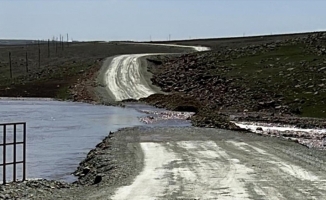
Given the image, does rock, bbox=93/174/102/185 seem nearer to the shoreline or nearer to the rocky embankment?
the shoreline

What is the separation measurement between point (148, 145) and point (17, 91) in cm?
4424

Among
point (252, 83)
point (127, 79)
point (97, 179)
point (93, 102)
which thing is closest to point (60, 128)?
point (97, 179)

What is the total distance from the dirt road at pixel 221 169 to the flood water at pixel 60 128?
2598 mm

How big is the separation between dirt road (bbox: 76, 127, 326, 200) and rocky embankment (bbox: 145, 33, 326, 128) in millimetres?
9155

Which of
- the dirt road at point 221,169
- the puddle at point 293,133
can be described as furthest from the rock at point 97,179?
the puddle at point 293,133

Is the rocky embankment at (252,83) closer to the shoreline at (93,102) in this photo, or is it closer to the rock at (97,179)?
the shoreline at (93,102)

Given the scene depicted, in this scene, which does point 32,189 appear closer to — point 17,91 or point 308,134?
point 308,134

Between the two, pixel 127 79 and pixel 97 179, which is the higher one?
pixel 127 79

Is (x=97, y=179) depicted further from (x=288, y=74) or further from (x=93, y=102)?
(x=288, y=74)

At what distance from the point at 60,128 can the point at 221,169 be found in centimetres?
1950

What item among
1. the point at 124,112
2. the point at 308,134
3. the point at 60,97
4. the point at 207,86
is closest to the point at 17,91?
the point at 60,97

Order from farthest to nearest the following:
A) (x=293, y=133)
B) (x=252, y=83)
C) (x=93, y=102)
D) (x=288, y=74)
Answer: (x=288, y=74) → (x=252, y=83) → (x=93, y=102) → (x=293, y=133)

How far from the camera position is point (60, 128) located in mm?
39312

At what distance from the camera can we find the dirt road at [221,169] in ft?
55.4
